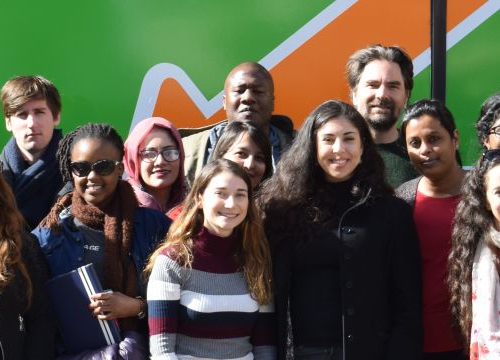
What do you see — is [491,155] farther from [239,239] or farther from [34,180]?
[34,180]

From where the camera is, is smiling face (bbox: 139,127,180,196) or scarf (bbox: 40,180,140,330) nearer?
scarf (bbox: 40,180,140,330)

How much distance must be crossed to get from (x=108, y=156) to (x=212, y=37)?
3.25ft

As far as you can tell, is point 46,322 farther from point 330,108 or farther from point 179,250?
point 330,108

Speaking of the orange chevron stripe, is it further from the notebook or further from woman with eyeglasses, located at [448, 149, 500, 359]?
the notebook

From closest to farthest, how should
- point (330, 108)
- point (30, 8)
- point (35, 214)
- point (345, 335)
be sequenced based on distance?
point (345, 335) → point (330, 108) → point (35, 214) → point (30, 8)

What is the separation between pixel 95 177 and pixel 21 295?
0.51 metres

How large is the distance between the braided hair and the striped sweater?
21.4 inches

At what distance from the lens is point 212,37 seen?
388 centimetres

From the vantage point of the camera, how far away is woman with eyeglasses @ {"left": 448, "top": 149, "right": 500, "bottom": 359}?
9.40ft

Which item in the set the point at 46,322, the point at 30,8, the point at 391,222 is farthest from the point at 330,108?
the point at 30,8

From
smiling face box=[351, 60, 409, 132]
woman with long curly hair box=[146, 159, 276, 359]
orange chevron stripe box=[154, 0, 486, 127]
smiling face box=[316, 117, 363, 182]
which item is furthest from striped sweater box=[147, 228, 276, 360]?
smiling face box=[351, 60, 409, 132]

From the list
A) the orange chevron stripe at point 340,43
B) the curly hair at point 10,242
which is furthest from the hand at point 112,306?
the orange chevron stripe at point 340,43

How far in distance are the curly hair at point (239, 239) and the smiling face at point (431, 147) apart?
717 mm

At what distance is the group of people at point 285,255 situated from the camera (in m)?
2.91
